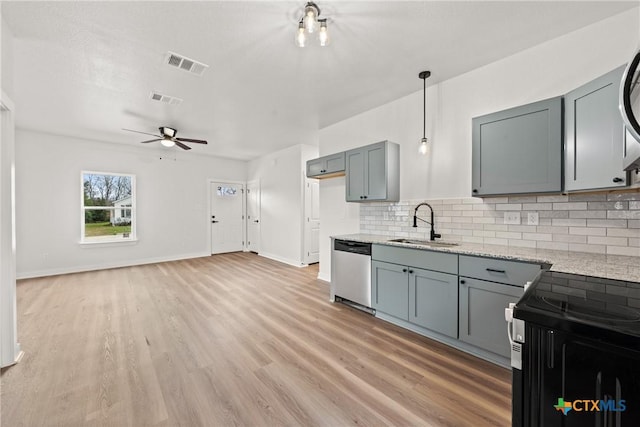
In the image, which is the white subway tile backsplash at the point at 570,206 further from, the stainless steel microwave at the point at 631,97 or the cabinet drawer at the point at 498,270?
the stainless steel microwave at the point at 631,97

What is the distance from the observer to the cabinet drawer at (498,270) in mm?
1891

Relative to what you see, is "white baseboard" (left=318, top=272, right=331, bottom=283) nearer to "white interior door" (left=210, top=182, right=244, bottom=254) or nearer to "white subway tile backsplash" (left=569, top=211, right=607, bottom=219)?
"white subway tile backsplash" (left=569, top=211, right=607, bottom=219)

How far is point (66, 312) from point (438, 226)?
15.6ft

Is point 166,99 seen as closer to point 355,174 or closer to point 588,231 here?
point 355,174

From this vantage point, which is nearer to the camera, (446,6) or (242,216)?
(446,6)

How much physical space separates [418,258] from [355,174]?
1561mm

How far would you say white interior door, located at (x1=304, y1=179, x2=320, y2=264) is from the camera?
5.78 metres

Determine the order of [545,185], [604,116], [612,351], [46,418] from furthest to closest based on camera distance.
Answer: [545,185] < [604,116] < [46,418] < [612,351]

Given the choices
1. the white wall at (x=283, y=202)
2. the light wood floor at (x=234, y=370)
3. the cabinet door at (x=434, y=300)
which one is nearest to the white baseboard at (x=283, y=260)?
the white wall at (x=283, y=202)

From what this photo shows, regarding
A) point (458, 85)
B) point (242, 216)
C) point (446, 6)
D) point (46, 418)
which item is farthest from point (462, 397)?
point (242, 216)

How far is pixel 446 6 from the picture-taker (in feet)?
6.23

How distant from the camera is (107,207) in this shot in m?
5.58

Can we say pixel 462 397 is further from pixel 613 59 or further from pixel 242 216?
pixel 242 216

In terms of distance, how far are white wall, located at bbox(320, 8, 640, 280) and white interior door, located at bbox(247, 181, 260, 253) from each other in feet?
11.9
